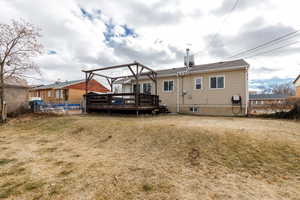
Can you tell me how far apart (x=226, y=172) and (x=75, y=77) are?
41.2 metres

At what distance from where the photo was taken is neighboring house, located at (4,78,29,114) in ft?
36.6

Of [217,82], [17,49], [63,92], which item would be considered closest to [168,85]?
[217,82]

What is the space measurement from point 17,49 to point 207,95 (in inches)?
576

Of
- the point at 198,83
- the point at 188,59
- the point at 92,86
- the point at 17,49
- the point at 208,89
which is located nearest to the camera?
the point at 17,49

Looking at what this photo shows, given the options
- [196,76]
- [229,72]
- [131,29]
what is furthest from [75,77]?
[229,72]

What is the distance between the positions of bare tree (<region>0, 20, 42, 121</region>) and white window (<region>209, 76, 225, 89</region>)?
13.6 metres

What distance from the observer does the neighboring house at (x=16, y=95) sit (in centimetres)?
1115

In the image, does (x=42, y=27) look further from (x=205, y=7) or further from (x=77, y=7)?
(x=205, y=7)

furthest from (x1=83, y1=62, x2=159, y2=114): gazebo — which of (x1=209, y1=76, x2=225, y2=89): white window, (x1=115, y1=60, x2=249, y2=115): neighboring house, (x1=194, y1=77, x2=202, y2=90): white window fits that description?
(x1=209, y1=76, x2=225, y2=89): white window

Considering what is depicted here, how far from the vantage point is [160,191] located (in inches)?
94.6

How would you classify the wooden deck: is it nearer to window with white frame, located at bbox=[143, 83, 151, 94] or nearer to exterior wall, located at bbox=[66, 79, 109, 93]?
window with white frame, located at bbox=[143, 83, 151, 94]

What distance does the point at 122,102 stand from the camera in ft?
32.8

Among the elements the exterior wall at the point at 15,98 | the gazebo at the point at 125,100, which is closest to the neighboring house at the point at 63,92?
the exterior wall at the point at 15,98

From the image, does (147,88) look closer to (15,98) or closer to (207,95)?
(207,95)
